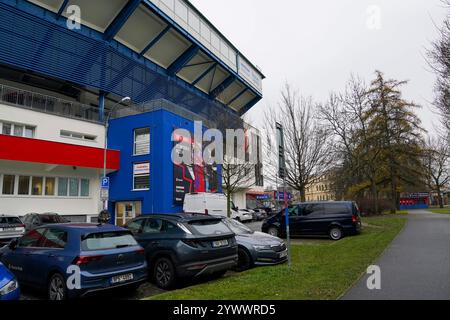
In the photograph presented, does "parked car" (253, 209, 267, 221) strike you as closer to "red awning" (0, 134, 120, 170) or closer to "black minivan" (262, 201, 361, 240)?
"red awning" (0, 134, 120, 170)

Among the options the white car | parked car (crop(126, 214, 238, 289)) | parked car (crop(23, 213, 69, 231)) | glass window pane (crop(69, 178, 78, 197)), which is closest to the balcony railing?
glass window pane (crop(69, 178, 78, 197))

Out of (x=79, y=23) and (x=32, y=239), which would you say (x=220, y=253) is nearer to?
(x=32, y=239)

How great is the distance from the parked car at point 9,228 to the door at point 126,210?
385 inches

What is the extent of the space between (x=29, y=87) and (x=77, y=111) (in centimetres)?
377

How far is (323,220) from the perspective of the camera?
53.9 ft

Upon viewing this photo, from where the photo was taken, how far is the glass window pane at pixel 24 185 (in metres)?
20.7

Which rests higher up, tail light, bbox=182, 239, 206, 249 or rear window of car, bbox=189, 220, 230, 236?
rear window of car, bbox=189, 220, 230, 236

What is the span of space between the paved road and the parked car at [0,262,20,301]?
211 inches

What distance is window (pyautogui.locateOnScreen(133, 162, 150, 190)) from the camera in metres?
24.3

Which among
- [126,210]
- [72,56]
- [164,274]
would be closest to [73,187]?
[126,210]

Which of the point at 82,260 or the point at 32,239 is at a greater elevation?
the point at 32,239

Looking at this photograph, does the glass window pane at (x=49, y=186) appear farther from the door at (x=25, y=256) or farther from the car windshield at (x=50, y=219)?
the door at (x=25, y=256)

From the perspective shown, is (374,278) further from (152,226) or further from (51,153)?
(51,153)

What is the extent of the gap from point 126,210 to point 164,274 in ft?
59.9
